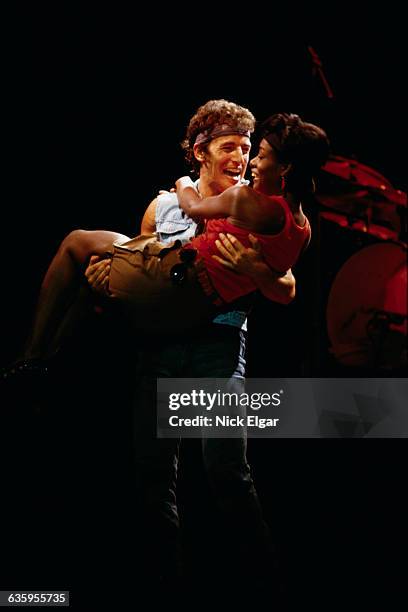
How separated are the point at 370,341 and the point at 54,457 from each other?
4.14 ft

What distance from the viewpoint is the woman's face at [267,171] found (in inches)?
98.4

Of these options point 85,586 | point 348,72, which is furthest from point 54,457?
point 348,72

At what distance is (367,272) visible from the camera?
312 cm

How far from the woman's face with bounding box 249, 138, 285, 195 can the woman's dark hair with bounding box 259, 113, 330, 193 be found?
0.7 inches

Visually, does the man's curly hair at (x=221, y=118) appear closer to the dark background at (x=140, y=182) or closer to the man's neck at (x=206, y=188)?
the man's neck at (x=206, y=188)

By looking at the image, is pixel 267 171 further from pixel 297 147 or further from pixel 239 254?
pixel 239 254

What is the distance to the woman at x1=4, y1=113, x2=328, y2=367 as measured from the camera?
8.05ft

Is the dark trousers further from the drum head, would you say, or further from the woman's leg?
the drum head

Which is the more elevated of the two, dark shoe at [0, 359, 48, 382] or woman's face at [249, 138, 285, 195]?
woman's face at [249, 138, 285, 195]

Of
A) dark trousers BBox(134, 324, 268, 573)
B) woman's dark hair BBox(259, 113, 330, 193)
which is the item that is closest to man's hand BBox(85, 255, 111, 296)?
dark trousers BBox(134, 324, 268, 573)

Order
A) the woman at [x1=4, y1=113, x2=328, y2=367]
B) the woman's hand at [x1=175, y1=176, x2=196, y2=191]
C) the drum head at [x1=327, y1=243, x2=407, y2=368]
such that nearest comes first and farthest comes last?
the woman at [x1=4, y1=113, x2=328, y2=367] < the woman's hand at [x1=175, y1=176, x2=196, y2=191] < the drum head at [x1=327, y1=243, x2=407, y2=368]

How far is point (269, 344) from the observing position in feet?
10.6

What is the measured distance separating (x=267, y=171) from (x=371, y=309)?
2.65ft

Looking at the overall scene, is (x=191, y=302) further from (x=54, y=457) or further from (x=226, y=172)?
(x=54, y=457)
